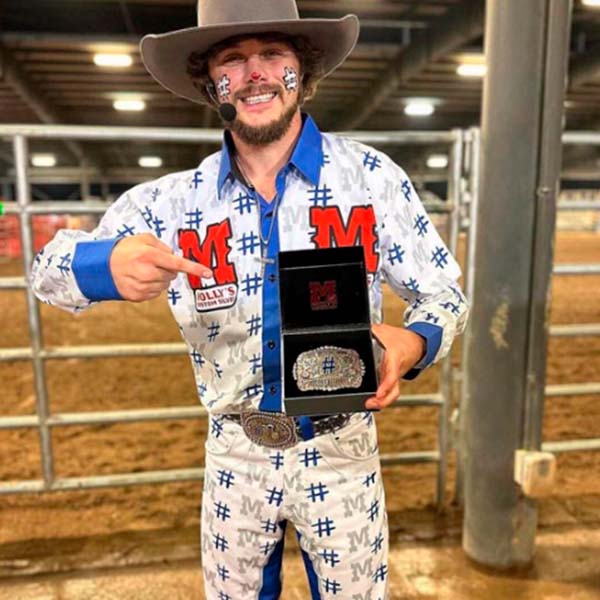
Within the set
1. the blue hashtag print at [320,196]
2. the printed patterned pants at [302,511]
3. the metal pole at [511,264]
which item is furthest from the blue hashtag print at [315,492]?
the metal pole at [511,264]

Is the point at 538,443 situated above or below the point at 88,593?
above

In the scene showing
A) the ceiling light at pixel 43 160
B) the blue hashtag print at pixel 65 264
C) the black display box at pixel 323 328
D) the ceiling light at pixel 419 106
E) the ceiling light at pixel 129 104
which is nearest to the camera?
the black display box at pixel 323 328

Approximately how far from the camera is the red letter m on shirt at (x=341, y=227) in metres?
1.08

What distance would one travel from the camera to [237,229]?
1095mm

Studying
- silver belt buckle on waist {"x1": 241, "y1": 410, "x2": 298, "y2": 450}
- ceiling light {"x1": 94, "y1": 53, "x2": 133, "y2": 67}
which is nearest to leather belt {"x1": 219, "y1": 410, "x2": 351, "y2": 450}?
silver belt buckle on waist {"x1": 241, "y1": 410, "x2": 298, "y2": 450}

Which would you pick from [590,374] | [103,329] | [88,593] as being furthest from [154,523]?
[103,329]

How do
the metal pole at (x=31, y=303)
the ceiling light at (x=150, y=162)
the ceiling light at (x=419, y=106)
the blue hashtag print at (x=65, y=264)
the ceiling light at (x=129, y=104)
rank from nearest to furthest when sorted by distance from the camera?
the blue hashtag print at (x=65, y=264) → the metal pole at (x=31, y=303) → the ceiling light at (x=129, y=104) → the ceiling light at (x=419, y=106) → the ceiling light at (x=150, y=162)

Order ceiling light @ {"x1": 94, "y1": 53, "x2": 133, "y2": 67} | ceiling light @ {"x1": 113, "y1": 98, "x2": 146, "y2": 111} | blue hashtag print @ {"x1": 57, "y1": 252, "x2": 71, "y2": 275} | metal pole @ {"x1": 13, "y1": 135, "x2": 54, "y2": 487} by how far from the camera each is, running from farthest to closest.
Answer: ceiling light @ {"x1": 113, "y1": 98, "x2": 146, "y2": 111} < ceiling light @ {"x1": 94, "y1": 53, "x2": 133, "y2": 67} < metal pole @ {"x1": 13, "y1": 135, "x2": 54, "y2": 487} < blue hashtag print @ {"x1": 57, "y1": 252, "x2": 71, "y2": 275}

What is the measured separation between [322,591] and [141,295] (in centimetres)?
64

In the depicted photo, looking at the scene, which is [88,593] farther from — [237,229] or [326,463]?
[237,229]

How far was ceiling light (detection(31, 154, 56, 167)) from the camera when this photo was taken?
16.7 m

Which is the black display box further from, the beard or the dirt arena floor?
the dirt arena floor

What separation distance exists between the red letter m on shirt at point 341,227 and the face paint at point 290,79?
0.21 meters

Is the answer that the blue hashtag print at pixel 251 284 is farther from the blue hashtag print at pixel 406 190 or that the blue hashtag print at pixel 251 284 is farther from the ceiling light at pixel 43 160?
the ceiling light at pixel 43 160
